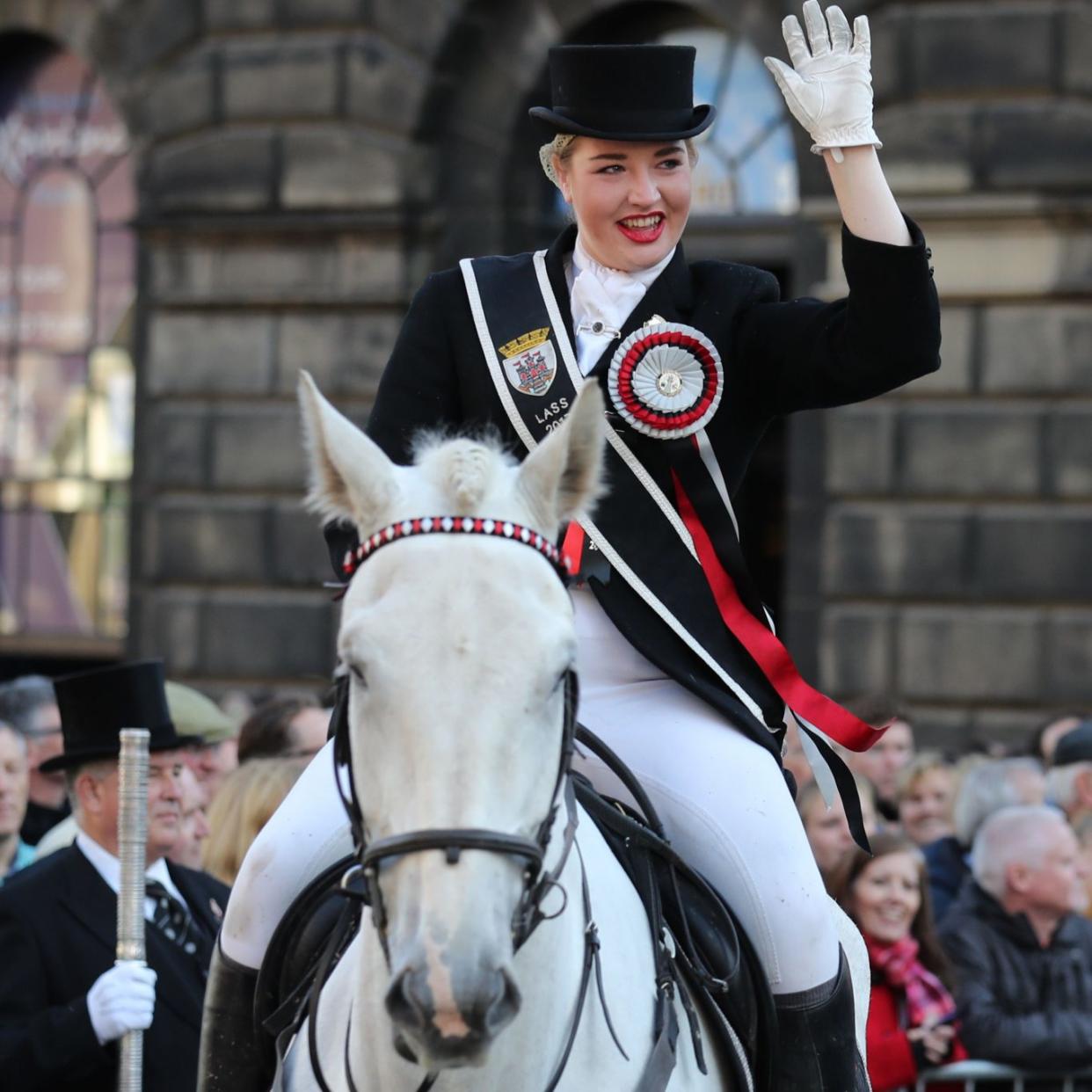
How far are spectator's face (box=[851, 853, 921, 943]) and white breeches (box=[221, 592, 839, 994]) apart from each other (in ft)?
9.40

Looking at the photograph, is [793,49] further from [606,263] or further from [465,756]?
[465,756]

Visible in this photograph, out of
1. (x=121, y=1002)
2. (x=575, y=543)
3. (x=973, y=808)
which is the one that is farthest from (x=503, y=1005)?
(x=973, y=808)

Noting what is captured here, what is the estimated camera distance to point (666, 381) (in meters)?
4.09

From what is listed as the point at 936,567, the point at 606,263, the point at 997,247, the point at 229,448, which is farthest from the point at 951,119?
the point at 606,263

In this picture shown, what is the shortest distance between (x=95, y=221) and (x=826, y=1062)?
12042 mm

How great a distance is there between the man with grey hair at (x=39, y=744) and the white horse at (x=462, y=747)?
4389 mm

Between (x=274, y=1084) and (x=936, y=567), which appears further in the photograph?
(x=936, y=567)

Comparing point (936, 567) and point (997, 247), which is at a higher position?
point (997, 247)

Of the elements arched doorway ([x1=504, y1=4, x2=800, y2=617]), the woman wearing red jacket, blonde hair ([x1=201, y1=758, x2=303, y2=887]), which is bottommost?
the woman wearing red jacket

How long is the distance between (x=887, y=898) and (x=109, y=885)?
2.66 meters

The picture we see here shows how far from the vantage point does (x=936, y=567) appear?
1230 centimetres

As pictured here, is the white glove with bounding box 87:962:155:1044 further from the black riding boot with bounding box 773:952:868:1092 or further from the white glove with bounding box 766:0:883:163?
the white glove with bounding box 766:0:883:163

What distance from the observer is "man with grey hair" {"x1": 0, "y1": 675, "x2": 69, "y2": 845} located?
25.4 feet

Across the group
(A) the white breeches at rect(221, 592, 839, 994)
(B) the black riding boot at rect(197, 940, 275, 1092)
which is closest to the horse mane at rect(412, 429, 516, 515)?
(A) the white breeches at rect(221, 592, 839, 994)
